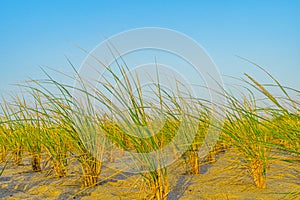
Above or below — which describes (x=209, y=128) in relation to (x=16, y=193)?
above

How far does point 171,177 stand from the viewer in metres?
2.56

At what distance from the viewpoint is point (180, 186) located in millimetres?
2299

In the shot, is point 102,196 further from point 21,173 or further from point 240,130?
point 21,173

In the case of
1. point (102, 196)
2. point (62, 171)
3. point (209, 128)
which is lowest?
A: point (102, 196)

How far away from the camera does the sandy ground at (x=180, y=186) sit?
2.09m

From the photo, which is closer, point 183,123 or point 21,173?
point 183,123

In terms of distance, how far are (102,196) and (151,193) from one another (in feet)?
1.86

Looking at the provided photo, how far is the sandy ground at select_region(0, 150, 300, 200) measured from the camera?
209 cm

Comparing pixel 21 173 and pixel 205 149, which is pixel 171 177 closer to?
pixel 205 149

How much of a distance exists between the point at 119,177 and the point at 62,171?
47cm

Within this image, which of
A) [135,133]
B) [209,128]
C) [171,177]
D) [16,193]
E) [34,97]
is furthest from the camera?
[34,97]

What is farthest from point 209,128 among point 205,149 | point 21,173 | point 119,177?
point 21,173

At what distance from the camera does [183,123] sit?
242cm

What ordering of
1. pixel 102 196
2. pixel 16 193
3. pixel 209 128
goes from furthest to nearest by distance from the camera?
pixel 209 128, pixel 16 193, pixel 102 196
